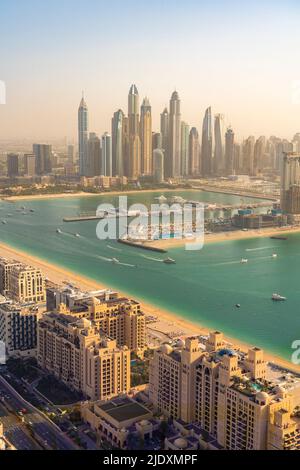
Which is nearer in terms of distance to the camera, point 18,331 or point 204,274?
point 18,331

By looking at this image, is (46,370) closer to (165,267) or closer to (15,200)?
(165,267)

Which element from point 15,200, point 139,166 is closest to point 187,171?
point 139,166

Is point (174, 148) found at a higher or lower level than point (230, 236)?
higher

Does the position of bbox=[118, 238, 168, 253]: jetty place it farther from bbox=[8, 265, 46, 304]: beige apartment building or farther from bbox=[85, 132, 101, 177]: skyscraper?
bbox=[85, 132, 101, 177]: skyscraper

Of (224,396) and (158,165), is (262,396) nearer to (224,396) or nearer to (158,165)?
(224,396)

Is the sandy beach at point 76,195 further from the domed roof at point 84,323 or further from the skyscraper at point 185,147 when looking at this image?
the domed roof at point 84,323

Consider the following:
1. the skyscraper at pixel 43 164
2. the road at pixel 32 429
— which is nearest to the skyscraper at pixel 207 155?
the skyscraper at pixel 43 164

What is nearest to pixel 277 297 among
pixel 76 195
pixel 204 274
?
pixel 204 274
